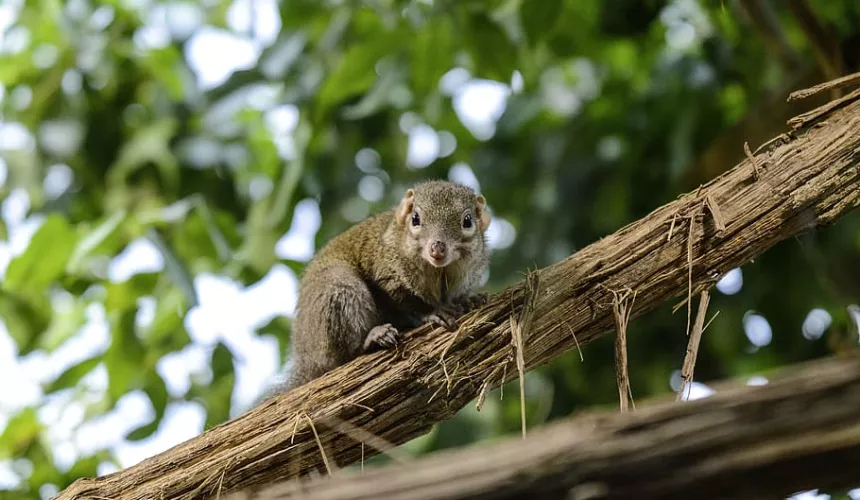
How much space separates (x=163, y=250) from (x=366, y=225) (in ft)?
3.92

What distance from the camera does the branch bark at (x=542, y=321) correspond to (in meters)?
3.46

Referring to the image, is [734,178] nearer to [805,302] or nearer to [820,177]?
[820,177]

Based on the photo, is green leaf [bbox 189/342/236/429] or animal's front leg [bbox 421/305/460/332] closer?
animal's front leg [bbox 421/305/460/332]

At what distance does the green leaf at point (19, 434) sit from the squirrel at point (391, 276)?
6.52 feet

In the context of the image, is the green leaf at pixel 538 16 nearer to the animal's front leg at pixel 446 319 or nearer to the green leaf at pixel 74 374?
the animal's front leg at pixel 446 319

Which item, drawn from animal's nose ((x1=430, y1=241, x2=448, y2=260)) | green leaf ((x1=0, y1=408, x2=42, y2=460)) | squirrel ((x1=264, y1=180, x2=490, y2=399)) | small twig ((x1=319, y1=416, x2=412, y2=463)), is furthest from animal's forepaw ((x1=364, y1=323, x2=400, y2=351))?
green leaf ((x1=0, y1=408, x2=42, y2=460))

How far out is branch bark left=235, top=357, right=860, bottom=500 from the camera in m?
1.59

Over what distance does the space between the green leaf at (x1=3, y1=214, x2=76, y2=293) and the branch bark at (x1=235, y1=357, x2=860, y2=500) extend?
3669 mm

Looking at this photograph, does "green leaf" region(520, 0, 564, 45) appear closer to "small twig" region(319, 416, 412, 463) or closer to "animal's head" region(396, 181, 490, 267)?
"animal's head" region(396, 181, 490, 267)

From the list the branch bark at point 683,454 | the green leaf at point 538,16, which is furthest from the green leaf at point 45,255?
the branch bark at point 683,454

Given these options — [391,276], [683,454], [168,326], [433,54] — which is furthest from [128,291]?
[683,454]

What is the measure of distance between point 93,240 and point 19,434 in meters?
1.75

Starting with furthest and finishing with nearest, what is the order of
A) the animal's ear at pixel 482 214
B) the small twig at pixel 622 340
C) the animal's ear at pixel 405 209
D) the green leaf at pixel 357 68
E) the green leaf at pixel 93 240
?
the green leaf at pixel 357 68 < the animal's ear at pixel 482 214 < the animal's ear at pixel 405 209 < the green leaf at pixel 93 240 < the small twig at pixel 622 340

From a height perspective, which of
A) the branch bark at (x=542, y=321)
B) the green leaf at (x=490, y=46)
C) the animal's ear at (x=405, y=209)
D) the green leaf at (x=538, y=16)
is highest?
the green leaf at (x=490, y=46)
